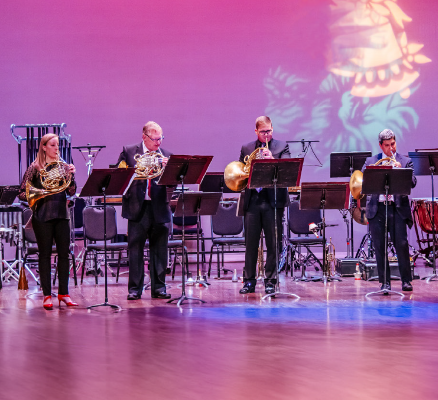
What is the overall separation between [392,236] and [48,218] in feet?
11.9

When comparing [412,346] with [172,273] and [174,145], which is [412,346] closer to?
[172,273]

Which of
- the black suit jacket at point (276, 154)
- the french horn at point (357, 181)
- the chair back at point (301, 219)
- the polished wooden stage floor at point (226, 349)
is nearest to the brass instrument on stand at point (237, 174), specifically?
the black suit jacket at point (276, 154)

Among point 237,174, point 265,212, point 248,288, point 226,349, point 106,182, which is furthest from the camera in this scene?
point 248,288

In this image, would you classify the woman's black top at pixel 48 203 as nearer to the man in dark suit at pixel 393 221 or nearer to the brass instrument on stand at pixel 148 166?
the brass instrument on stand at pixel 148 166

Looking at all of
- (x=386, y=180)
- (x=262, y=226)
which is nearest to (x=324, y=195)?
(x=262, y=226)

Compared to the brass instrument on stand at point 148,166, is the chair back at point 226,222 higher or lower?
lower

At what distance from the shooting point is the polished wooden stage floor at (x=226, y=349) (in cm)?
313

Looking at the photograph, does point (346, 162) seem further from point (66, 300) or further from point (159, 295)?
point (66, 300)

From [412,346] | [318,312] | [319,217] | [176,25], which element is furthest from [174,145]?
[412,346]

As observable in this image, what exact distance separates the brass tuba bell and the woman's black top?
5 centimetres

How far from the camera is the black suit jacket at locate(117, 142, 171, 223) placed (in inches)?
249

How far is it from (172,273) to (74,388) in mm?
5491

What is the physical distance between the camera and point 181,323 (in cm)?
498

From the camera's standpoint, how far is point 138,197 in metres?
6.30
